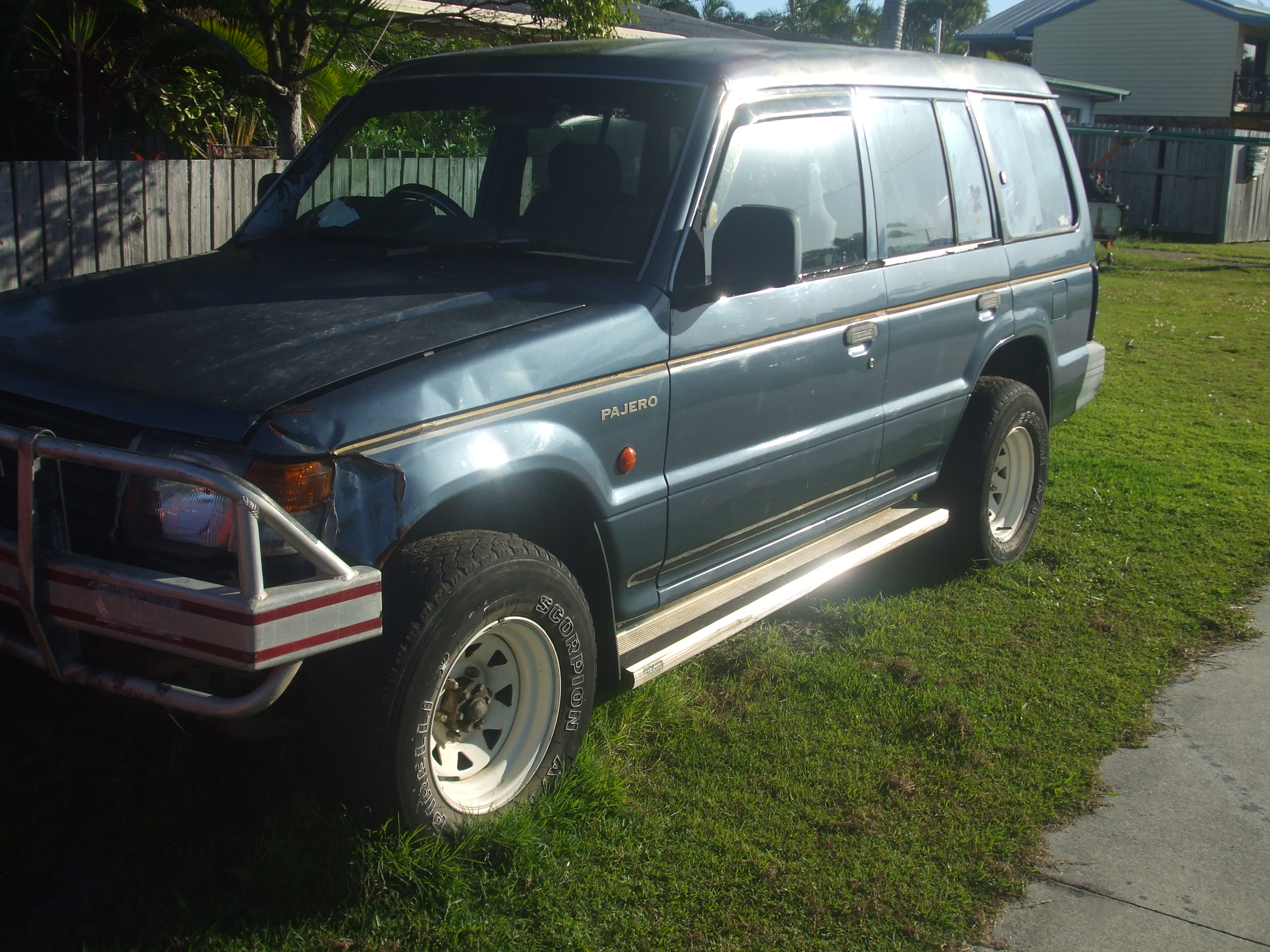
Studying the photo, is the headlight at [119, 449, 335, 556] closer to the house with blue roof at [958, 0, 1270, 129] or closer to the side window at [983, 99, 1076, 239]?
the side window at [983, 99, 1076, 239]

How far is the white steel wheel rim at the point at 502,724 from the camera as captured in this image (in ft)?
10.7

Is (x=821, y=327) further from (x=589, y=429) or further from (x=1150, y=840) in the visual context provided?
(x=1150, y=840)

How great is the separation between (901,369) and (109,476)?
290 cm

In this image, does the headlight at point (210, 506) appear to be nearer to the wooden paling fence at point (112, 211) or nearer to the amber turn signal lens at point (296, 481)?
the amber turn signal lens at point (296, 481)

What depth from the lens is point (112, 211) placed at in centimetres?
785

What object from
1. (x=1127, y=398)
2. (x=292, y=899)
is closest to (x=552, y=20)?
(x=1127, y=398)

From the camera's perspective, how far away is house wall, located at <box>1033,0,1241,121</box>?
37.1 m

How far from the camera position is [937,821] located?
11.8 feet

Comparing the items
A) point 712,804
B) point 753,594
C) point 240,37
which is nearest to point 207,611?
point 712,804

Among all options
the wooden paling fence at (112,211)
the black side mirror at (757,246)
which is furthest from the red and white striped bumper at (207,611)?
the wooden paling fence at (112,211)

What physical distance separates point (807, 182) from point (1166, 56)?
129 feet

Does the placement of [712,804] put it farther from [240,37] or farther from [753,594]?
[240,37]

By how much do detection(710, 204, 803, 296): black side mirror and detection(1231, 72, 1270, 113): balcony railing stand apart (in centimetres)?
3932

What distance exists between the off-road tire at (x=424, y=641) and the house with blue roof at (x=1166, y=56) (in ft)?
121
